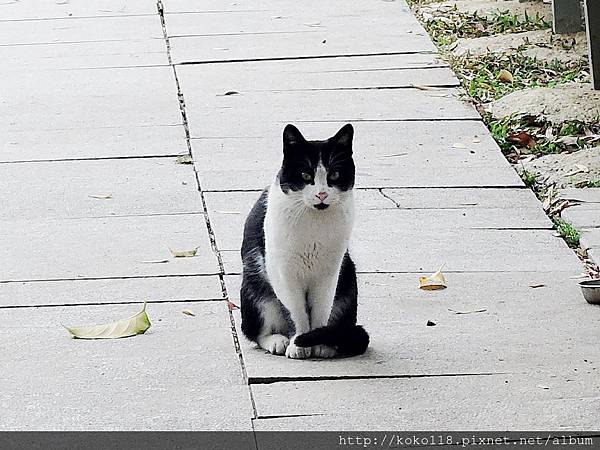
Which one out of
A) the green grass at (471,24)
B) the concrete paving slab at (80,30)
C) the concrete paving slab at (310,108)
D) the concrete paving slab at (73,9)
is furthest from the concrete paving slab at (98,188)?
the concrete paving slab at (73,9)

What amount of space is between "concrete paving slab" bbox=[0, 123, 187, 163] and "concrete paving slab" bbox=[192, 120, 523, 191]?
10.1 inches

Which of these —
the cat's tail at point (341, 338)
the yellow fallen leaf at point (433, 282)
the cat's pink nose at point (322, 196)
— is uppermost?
the cat's pink nose at point (322, 196)

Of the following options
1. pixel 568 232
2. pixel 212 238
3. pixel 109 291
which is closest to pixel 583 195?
pixel 568 232

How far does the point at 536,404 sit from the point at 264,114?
4.63 metres

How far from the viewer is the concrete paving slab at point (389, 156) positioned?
7527 millimetres

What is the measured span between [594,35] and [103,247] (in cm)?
434

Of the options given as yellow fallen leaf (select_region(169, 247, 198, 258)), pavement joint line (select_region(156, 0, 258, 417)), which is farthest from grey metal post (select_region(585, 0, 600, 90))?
yellow fallen leaf (select_region(169, 247, 198, 258))

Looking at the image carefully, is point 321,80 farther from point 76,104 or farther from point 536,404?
point 536,404

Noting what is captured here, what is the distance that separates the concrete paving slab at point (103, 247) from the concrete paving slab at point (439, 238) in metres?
0.17

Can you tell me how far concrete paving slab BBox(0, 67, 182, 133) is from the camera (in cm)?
880

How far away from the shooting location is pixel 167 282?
19.8 feet

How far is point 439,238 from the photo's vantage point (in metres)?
6.59

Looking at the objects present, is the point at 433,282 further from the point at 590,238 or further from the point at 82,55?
the point at 82,55

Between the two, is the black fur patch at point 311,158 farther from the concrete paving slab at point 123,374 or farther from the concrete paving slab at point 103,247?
the concrete paving slab at point 103,247
